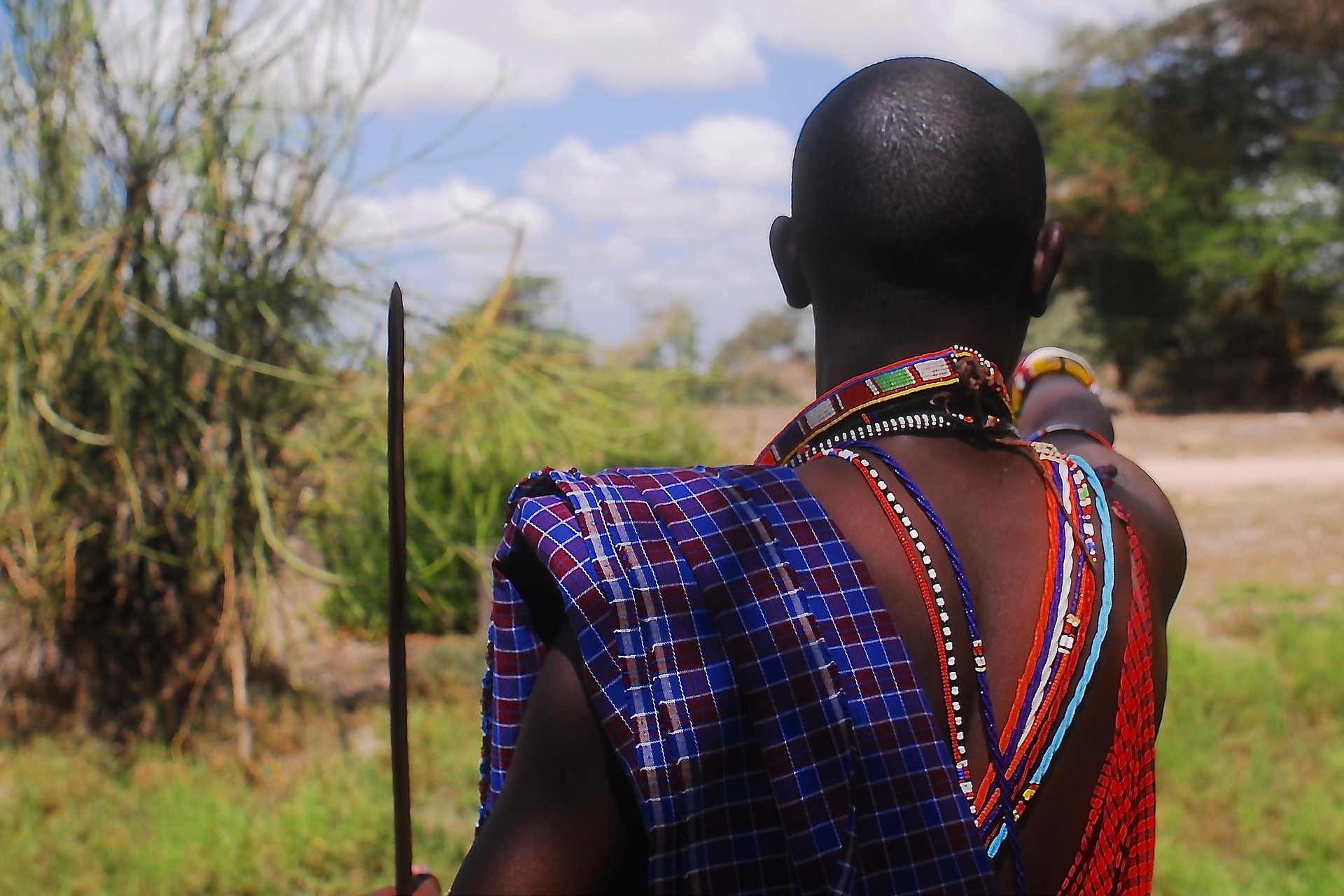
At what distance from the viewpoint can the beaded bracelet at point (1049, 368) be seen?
1.76m

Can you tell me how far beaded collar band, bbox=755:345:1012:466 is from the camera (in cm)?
111

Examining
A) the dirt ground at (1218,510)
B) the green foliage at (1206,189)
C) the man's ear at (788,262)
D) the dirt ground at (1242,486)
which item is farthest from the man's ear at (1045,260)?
the green foliage at (1206,189)

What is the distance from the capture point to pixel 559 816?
0.91 m

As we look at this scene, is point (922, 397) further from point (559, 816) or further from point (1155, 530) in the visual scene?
point (559, 816)

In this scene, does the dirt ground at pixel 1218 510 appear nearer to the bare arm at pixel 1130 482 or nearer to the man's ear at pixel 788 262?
the bare arm at pixel 1130 482

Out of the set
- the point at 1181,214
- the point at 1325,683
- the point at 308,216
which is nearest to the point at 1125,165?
the point at 1181,214

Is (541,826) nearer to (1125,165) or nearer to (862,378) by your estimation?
(862,378)

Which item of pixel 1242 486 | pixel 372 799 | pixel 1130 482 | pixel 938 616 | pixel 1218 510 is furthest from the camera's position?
pixel 1242 486

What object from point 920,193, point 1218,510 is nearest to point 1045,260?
point 920,193

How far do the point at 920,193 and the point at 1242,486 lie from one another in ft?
37.6

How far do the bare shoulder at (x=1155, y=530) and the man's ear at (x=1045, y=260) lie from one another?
0.24 meters

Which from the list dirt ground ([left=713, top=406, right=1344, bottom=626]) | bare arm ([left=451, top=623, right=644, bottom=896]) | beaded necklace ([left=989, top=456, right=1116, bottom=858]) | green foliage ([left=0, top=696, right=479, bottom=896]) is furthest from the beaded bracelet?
dirt ground ([left=713, top=406, right=1344, bottom=626])

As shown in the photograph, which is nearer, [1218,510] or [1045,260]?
[1045,260]

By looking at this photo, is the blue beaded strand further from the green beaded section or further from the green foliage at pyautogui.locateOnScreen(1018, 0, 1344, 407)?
the green foliage at pyautogui.locateOnScreen(1018, 0, 1344, 407)
